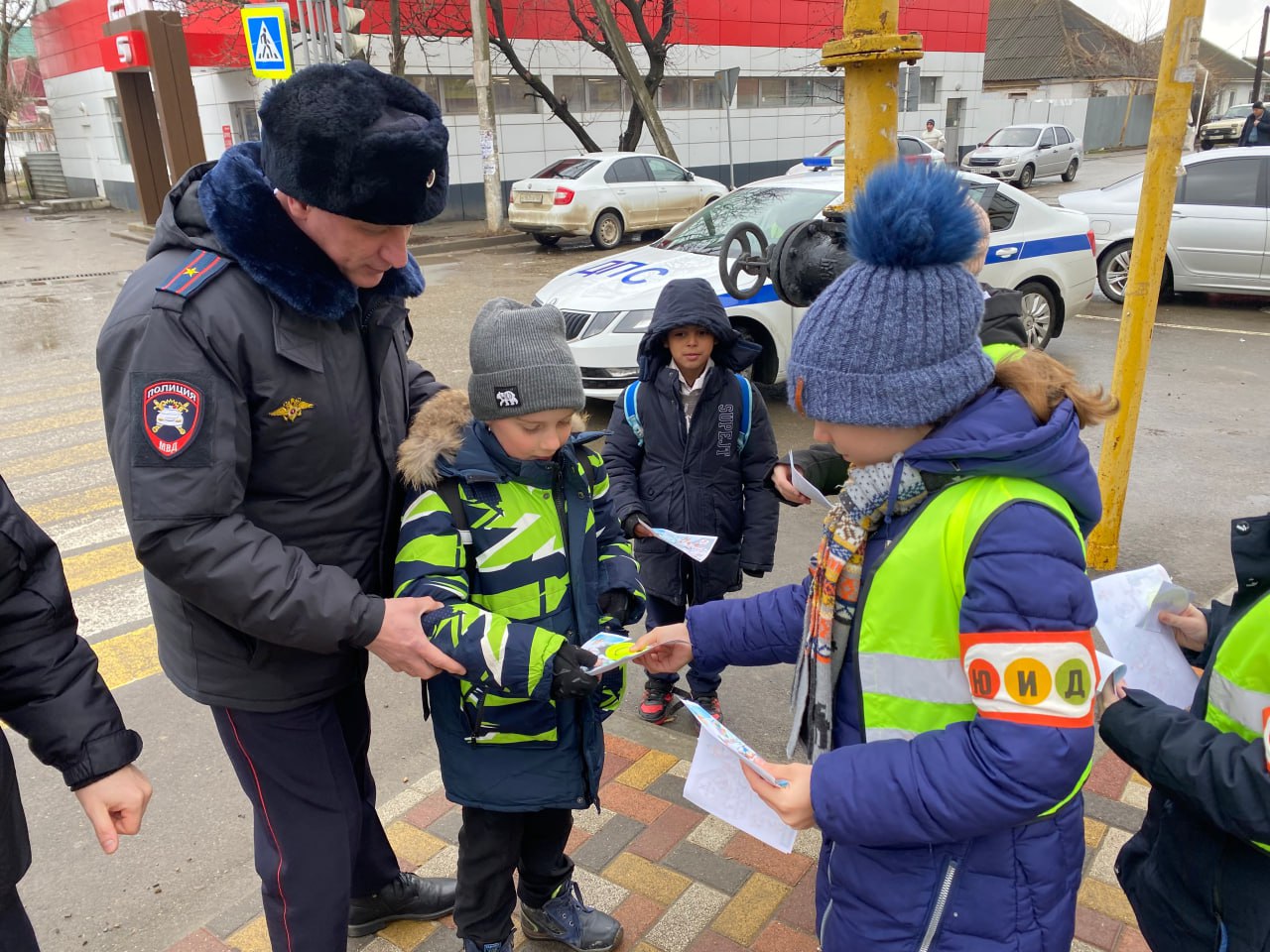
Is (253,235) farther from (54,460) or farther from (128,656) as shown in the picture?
(54,460)

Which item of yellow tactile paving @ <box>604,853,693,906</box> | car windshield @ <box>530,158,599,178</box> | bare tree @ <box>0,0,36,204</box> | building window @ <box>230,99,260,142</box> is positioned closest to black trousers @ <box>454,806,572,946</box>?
yellow tactile paving @ <box>604,853,693,906</box>

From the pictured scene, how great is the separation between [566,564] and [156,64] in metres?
17.5

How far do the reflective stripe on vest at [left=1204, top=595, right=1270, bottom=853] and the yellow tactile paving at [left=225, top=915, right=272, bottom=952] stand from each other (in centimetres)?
233

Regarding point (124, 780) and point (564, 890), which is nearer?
point (124, 780)

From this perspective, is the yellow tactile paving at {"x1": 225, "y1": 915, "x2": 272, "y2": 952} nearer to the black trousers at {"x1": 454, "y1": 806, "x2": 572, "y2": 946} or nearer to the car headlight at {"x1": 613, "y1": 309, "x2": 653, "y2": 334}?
the black trousers at {"x1": 454, "y1": 806, "x2": 572, "y2": 946}

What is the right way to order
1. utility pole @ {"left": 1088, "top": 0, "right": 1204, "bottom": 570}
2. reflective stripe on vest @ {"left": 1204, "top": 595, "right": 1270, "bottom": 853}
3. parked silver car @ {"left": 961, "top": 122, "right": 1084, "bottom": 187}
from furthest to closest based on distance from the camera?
parked silver car @ {"left": 961, "top": 122, "right": 1084, "bottom": 187} < utility pole @ {"left": 1088, "top": 0, "right": 1204, "bottom": 570} < reflective stripe on vest @ {"left": 1204, "top": 595, "right": 1270, "bottom": 853}

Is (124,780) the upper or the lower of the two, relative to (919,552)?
lower

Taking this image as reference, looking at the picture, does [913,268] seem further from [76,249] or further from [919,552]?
[76,249]

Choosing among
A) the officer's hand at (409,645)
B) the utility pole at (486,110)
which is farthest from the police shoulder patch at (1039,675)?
the utility pole at (486,110)

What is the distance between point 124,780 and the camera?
5.81 ft

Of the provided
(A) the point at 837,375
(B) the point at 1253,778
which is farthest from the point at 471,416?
(B) the point at 1253,778

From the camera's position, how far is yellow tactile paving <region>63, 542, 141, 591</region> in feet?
15.9

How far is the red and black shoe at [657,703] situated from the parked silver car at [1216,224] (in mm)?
8506

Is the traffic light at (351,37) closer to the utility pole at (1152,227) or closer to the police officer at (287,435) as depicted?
the utility pole at (1152,227)
